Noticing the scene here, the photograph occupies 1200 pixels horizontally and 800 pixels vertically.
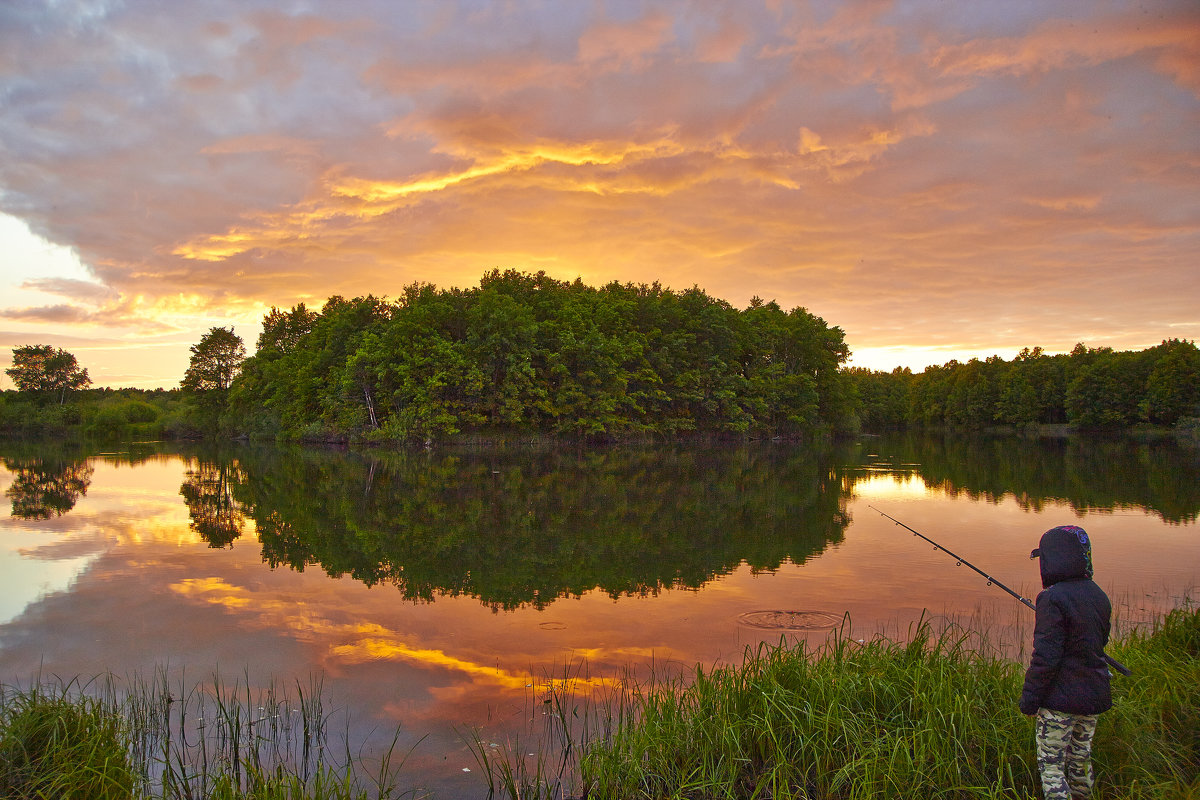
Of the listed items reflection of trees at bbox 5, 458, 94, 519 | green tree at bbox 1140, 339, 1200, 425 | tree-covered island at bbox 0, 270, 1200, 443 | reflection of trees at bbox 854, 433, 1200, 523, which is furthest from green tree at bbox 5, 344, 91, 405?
green tree at bbox 1140, 339, 1200, 425

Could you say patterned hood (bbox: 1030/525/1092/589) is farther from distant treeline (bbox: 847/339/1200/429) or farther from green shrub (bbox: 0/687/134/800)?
distant treeline (bbox: 847/339/1200/429)

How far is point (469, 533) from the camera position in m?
15.3

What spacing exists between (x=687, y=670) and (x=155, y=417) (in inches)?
3306

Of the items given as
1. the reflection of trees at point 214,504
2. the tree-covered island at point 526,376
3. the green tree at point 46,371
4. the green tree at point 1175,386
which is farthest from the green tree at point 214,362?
the green tree at point 1175,386

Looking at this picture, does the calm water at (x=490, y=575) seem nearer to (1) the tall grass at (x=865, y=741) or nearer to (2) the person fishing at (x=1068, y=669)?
(1) the tall grass at (x=865, y=741)

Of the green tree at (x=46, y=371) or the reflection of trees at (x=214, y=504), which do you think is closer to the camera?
the reflection of trees at (x=214, y=504)

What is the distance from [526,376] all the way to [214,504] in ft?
92.6

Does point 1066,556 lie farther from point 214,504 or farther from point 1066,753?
point 214,504

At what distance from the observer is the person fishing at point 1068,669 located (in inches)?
143

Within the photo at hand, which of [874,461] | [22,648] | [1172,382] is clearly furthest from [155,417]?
[1172,382]

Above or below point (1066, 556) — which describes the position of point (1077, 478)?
below

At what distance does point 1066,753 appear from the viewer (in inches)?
150

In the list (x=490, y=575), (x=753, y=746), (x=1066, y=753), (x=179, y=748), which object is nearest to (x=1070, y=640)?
(x=1066, y=753)

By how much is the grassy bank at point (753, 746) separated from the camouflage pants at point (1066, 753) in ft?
0.62
